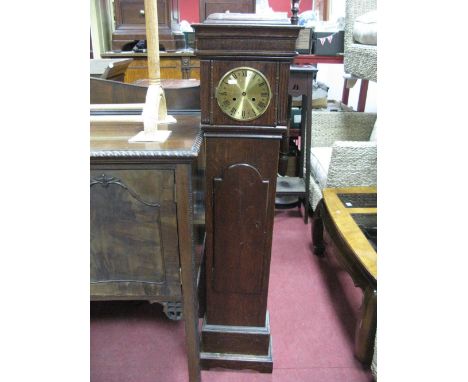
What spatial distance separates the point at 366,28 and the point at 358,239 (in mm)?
1295

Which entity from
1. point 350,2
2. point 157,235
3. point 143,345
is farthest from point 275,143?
point 350,2

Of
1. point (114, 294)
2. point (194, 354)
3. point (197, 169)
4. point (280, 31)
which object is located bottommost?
point (194, 354)

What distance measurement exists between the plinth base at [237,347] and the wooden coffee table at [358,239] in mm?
320

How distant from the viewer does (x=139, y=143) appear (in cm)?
91

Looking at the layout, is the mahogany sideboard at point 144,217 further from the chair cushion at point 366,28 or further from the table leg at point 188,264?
the chair cushion at point 366,28

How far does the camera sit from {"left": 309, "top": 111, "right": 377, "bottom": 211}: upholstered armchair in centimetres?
188

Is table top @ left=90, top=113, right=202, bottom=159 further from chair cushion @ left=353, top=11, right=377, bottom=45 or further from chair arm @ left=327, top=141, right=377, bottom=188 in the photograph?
chair cushion @ left=353, top=11, right=377, bottom=45

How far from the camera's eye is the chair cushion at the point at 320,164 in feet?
7.09

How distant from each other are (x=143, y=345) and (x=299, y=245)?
3.43 ft

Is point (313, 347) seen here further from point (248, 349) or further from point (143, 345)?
point (143, 345)

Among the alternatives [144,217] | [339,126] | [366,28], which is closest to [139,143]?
[144,217]

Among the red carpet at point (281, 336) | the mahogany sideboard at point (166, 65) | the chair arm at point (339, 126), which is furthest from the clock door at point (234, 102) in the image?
the mahogany sideboard at point (166, 65)

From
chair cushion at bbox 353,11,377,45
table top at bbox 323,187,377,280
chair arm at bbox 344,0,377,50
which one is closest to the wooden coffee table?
table top at bbox 323,187,377,280

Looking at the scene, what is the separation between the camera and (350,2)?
7.54 feet
